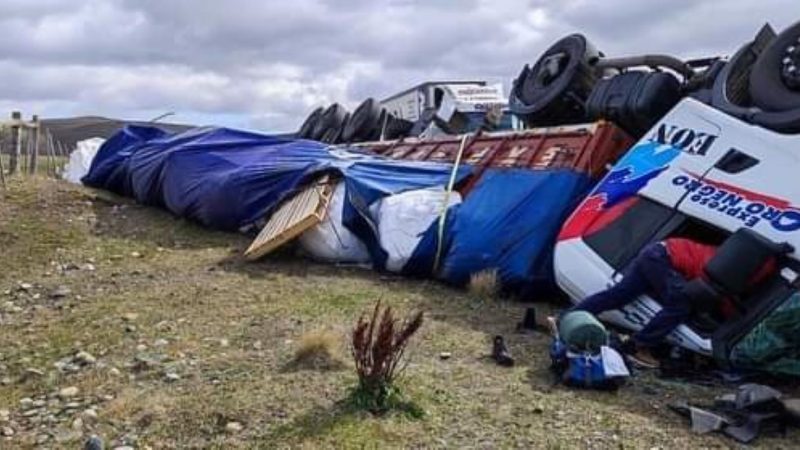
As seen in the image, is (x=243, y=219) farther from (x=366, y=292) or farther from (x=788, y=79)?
(x=788, y=79)

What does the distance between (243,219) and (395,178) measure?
1671mm

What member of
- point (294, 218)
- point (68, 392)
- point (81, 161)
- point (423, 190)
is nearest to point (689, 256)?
point (423, 190)

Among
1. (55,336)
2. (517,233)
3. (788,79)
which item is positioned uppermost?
(788,79)

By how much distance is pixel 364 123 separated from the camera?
13859 mm

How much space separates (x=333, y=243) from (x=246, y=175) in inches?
62.2

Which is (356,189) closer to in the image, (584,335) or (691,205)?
(691,205)

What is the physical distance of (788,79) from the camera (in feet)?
21.8

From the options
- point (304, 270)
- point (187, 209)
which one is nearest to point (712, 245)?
point (304, 270)

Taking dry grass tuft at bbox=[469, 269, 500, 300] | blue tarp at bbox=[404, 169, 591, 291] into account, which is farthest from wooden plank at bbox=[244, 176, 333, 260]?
dry grass tuft at bbox=[469, 269, 500, 300]

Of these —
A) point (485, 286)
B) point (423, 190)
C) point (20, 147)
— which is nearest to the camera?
point (485, 286)

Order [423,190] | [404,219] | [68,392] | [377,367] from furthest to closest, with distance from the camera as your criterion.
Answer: [423,190] < [404,219] < [68,392] < [377,367]

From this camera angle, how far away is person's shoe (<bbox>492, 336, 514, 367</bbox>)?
508cm

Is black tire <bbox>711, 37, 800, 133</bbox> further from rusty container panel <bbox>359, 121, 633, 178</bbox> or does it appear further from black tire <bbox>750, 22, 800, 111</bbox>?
rusty container panel <bbox>359, 121, 633, 178</bbox>

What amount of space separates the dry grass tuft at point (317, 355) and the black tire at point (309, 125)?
10402 mm
